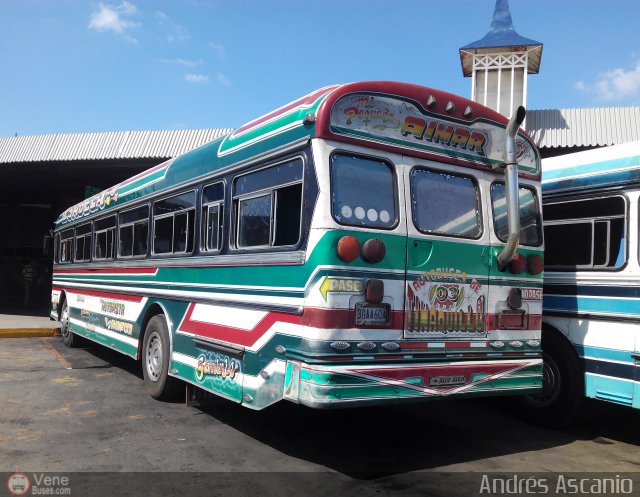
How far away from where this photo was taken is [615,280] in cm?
572

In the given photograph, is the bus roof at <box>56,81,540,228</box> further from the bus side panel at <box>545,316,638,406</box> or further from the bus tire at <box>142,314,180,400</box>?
the bus tire at <box>142,314,180,400</box>

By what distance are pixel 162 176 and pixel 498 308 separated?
174 inches

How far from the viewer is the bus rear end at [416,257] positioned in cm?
448

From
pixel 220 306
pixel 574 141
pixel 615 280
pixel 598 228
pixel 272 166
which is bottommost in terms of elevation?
pixel 220 306

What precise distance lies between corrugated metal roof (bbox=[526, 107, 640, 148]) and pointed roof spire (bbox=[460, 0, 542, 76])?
25.2 feet

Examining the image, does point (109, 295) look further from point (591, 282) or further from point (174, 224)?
point (591, 282)

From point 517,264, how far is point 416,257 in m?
1.20

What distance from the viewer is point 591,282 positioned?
19.6ft

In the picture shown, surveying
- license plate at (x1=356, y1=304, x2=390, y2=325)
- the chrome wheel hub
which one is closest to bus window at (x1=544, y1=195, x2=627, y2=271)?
license plate at (x1=356, y1=304, x2=390, y2=325)

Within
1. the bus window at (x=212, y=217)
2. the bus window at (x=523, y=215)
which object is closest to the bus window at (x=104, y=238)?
the bus window at (x=212, y=217)

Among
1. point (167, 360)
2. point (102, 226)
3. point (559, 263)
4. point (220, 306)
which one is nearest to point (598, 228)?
point (559, 263)

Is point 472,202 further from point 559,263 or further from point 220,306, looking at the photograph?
point 220,306

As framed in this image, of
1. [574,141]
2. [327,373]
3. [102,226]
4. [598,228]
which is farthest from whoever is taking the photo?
[574,141]

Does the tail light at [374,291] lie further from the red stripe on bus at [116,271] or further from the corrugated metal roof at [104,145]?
the corrugated metal roof at [104,145]
